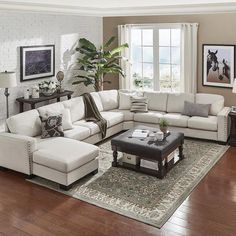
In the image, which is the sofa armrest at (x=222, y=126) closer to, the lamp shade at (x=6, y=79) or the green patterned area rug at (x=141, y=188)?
the green patterned area rug at (x=141, y=188)

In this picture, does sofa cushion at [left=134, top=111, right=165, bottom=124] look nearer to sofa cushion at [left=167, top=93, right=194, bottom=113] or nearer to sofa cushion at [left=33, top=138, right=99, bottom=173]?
sofa cushion at [left=167, top=93, right=194, bottom=113]

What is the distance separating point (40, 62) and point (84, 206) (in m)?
4.03

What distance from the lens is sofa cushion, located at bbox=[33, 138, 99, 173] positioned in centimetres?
484

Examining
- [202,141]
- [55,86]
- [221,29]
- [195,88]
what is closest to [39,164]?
[55,86]

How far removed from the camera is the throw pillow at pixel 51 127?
5793 millimetres

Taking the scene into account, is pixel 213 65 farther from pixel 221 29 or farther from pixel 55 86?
pixel 55 86

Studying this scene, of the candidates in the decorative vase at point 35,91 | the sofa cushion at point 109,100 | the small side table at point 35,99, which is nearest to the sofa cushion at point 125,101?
the sofa cushion at point 109,100

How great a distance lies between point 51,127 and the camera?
5828 millimetres

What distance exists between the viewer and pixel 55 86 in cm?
756

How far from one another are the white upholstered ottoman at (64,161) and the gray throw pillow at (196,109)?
2667 millimetres

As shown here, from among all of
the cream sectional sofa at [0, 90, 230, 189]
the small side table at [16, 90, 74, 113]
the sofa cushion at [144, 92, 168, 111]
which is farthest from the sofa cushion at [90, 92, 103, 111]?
the sofa cushion at [144, 92, 168, 111]

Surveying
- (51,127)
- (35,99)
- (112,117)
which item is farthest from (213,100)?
(35,99)

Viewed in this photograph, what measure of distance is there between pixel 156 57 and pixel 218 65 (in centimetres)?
160

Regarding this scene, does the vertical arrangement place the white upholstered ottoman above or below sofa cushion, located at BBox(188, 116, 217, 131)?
below
